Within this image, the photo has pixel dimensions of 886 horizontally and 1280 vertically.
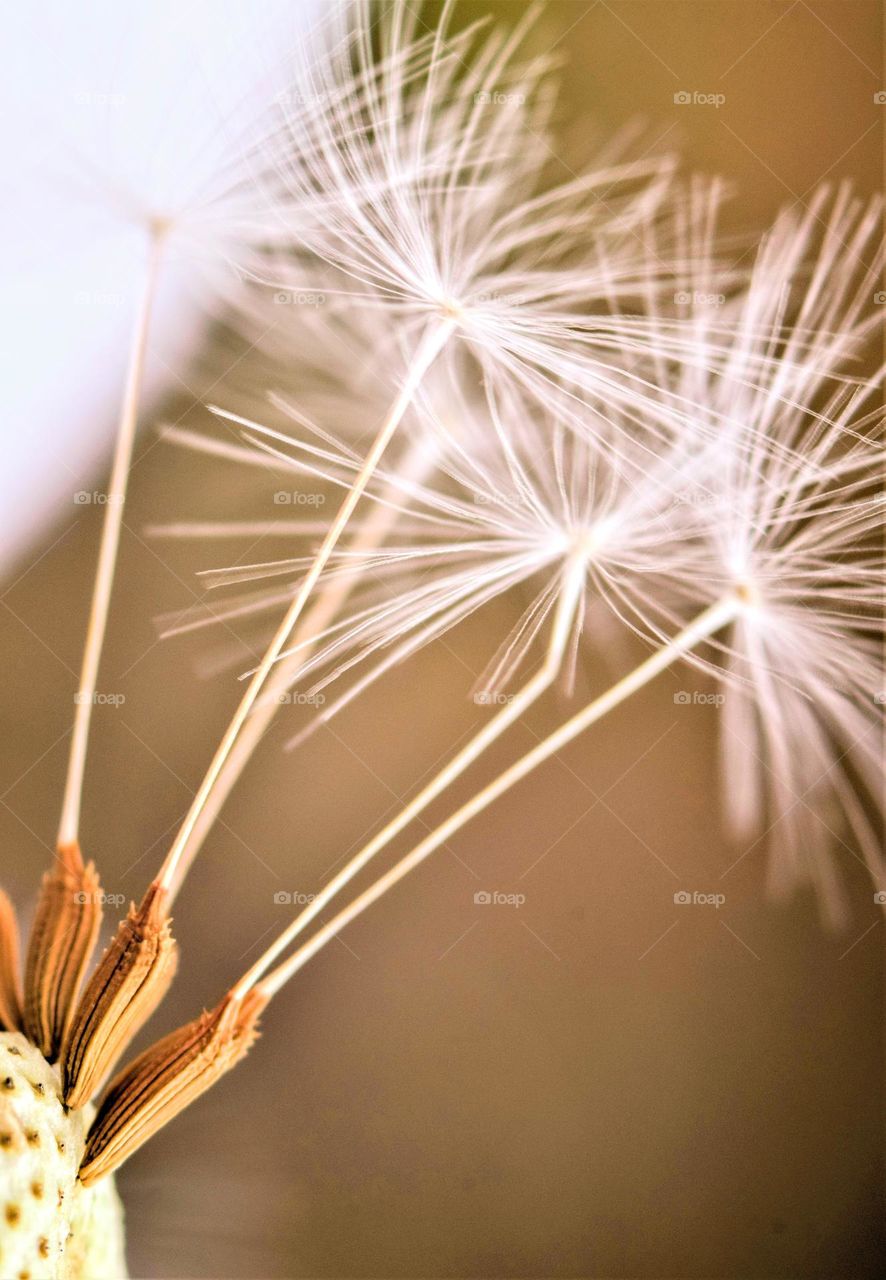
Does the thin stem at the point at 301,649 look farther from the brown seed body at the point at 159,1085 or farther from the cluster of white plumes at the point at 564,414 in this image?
the brown seed body at the point at 159,1085

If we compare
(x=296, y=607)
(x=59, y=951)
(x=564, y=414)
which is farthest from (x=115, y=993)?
(x=564, y=414)

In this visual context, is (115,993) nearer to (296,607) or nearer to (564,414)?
(296,607)

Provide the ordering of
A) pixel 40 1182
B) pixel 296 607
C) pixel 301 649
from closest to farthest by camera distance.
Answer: pixel 40 1182
pixel 296 607
pixel 301 649

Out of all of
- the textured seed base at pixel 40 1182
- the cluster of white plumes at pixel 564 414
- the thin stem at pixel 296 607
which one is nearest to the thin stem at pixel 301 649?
the cluster of white plumes at pixel 564 414

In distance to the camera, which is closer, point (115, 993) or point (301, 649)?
point (115, 993)

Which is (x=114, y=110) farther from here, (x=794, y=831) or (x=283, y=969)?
(x=794, y=831)
